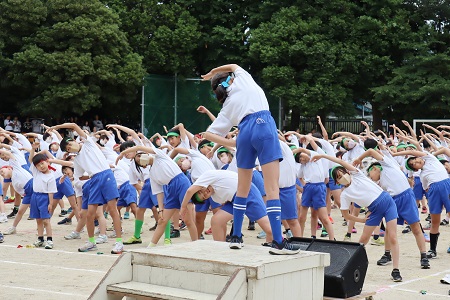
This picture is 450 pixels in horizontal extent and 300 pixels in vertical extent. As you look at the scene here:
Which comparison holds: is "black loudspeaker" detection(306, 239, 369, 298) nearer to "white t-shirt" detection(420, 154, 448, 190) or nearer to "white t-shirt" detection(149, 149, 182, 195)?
"white t-shirt" detection(149, 149, 182, 195)

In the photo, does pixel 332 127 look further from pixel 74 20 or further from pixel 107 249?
pixel 107 249

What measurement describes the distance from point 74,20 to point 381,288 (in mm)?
26891

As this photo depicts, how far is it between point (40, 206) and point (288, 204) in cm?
423

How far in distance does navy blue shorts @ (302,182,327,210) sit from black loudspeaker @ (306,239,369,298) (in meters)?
4.41

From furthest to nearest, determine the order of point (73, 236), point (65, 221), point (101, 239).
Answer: point (65, 221) → point (73, 236) → point (101, 239)

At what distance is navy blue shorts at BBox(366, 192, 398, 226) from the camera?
10.8m

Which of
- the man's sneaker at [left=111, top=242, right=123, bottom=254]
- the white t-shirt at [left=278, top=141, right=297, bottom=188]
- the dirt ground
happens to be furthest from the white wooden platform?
the man's sneaker at [left=111, top=242, right=123, bottom=254]

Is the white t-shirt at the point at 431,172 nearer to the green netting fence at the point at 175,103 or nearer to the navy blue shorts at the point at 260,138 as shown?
the navy blue shorts at the point at 260,138

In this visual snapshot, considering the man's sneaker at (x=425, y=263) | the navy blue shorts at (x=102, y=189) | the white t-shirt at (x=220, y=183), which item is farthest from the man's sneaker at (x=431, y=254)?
the navy blue shorts at (x=102, y=189)

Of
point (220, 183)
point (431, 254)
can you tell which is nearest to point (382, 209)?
point (431, 254)

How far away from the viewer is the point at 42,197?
13.1m

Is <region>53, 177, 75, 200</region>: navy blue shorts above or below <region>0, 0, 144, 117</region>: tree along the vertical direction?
below

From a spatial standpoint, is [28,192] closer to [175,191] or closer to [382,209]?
[175,191]

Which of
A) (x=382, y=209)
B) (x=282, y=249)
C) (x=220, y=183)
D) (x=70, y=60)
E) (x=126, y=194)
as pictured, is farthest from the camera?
(x=70, y=60)
